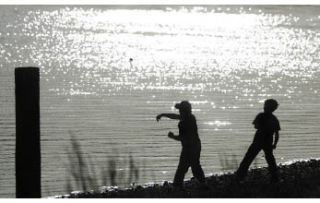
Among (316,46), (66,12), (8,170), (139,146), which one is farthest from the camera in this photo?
(66,12)

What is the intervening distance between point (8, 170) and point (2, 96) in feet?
30.7

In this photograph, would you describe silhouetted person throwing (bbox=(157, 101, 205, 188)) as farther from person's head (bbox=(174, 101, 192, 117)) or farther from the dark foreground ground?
the dark foreground ground

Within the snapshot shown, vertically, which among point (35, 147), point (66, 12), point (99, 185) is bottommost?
point (99, 185)

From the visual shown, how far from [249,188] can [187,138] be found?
43.2 inches

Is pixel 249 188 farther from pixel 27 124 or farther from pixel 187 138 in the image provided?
pixel 27 124

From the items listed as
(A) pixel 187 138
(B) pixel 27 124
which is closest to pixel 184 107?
(A) pixel 187 138

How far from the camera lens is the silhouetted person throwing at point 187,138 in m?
9.91

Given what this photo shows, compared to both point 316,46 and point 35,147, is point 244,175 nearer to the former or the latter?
point 35,147

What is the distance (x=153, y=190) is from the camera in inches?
409

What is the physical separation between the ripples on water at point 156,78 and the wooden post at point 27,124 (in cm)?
534

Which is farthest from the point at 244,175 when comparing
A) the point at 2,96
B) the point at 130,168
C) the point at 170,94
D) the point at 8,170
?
the point at 170,94

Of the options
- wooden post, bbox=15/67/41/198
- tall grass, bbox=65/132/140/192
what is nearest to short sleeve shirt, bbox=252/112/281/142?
tall grass, bbox=65/132/140/192

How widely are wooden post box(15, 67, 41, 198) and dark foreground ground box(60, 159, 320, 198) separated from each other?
8.25ft

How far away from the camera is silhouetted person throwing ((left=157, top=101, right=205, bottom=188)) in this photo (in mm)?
9914
